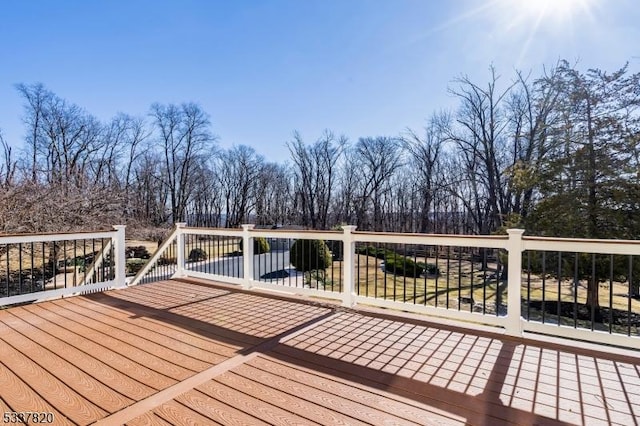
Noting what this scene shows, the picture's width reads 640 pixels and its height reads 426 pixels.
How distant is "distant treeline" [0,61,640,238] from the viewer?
378 inches

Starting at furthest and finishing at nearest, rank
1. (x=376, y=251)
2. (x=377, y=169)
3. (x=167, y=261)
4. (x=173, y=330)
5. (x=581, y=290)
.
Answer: (x=377, y=169) < (x=581, y=290) < (x=167, y=261) < (x=376, y=251) < (x=173, y=330)

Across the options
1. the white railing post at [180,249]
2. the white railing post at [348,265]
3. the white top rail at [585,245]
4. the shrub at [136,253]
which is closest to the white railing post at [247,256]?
the white railing post at [180,249]

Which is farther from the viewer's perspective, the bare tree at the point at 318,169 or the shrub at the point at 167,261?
the bare tree at the point at 318,169

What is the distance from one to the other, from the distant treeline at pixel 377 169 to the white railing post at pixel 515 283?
8.37m

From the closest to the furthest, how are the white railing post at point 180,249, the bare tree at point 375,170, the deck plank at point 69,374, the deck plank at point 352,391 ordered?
1. the deck plank at point 352,391
2. the deck plank at point 69,374
3. the white railing post at point 180,249
4. the bare tree at point 375,170

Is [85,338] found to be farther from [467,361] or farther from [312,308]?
[467,361]

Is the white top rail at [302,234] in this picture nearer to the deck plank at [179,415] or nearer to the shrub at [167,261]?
the deck plank at [179,415]

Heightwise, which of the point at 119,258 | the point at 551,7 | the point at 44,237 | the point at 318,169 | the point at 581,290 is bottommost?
the point at 581,290

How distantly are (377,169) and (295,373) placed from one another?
88.6ft

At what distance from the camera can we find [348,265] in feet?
13.0

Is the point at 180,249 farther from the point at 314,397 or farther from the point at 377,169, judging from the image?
the point at 377,169

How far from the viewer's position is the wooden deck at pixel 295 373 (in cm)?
192

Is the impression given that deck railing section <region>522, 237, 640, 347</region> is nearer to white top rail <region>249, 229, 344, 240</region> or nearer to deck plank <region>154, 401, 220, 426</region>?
white top rail <region>249, 229, 344, 240</region>

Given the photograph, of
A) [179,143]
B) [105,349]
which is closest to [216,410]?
[105,349]
